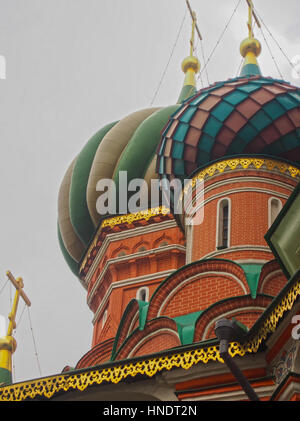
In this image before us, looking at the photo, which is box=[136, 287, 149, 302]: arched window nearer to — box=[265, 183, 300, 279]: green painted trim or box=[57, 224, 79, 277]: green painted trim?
box=[57, 224, 79, 277]: green painted trim

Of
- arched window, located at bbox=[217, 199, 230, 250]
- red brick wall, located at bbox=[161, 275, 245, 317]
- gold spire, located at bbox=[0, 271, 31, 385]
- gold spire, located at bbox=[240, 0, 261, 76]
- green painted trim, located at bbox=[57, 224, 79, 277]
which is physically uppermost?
gold spire, located at bbox=[240, 0, 261, 76]

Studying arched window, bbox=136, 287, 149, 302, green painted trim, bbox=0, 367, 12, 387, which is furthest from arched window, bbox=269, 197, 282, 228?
green painted trim, bbox=0, 367, 12, 387

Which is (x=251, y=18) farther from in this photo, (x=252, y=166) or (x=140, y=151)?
(x=252, y=166)

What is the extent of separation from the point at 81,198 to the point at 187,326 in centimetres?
698

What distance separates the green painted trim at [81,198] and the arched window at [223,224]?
5.04 metres

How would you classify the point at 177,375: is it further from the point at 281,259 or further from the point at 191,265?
the point at 191,265

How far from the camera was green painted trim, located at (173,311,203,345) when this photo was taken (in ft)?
28.7

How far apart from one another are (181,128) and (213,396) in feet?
19.7

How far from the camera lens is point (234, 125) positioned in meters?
11.4

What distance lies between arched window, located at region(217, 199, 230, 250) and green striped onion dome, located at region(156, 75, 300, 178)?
0.81 meters

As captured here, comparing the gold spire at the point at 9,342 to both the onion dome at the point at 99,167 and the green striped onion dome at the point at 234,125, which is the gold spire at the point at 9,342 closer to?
the onion dome at the point at 99,167

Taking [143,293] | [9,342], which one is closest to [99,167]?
[143,293]

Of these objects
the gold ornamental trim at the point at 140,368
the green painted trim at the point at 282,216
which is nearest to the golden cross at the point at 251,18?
the green painted trim at the point at 282,216

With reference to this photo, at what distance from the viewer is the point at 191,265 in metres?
9.80
